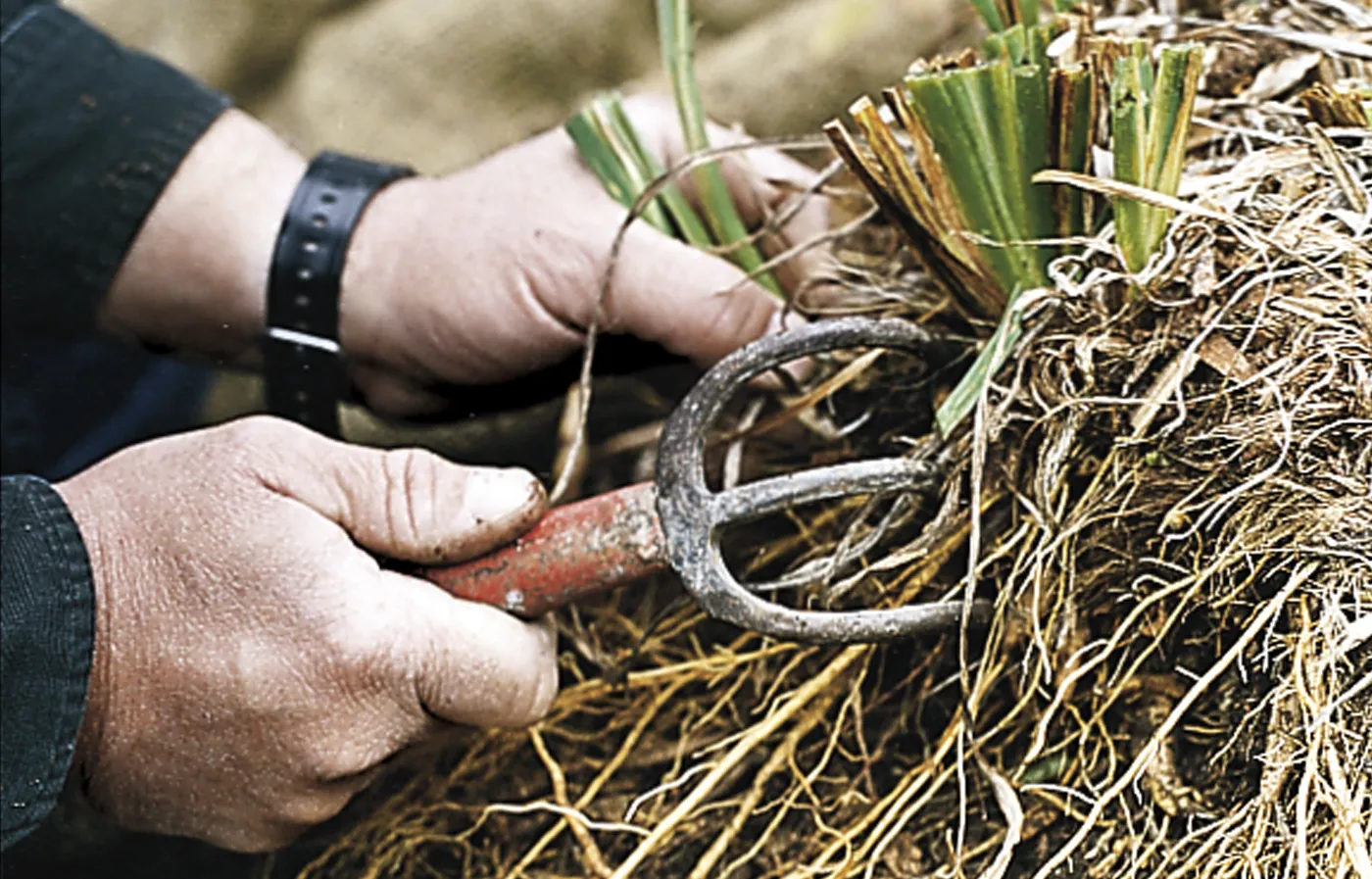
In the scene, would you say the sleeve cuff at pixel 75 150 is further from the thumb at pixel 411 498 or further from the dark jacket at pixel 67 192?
the thumb at pixel 411 498

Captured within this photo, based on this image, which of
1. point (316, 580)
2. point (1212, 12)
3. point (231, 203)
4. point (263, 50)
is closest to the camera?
point (316, 580)

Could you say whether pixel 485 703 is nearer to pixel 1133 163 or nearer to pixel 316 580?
pixel 316 580

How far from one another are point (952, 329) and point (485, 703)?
0.37 m

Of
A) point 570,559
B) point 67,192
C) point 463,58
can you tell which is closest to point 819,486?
point 570,559

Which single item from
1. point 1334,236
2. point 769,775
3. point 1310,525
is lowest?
point 769,775

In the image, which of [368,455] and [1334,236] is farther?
[368,455]

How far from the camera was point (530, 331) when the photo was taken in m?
0.98

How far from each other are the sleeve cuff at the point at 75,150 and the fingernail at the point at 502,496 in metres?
0.49

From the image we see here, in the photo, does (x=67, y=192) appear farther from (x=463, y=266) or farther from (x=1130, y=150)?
(x=1130, y=150)

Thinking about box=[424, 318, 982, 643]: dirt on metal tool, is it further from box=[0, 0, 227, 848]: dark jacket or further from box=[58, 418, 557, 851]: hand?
box=[0, 0, 227, 848]: dark jacket

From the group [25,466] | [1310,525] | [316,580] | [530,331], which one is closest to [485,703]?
[316,580]

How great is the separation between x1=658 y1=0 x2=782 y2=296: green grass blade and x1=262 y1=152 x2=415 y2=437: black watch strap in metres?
0.29

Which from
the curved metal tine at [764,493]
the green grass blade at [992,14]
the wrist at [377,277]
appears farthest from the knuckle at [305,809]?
the green grass blade at [992,14]

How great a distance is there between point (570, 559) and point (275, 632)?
6.9 inches
